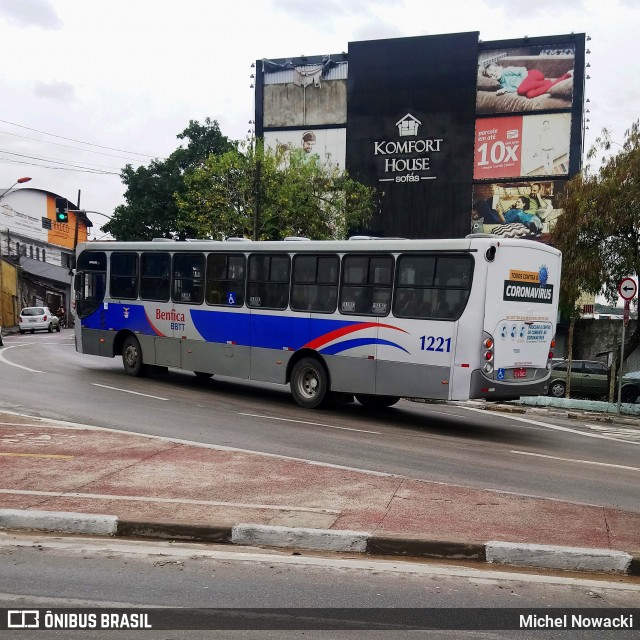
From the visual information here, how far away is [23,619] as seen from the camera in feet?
17.1

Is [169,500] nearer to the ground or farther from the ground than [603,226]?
nearer to the ground

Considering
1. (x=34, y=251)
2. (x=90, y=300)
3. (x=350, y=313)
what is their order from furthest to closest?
(x=34, y=251) → (x=90, y=300) → (x=350, y=313)

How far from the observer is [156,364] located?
1958 cm

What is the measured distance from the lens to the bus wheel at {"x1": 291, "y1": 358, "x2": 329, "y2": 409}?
16.2 metres

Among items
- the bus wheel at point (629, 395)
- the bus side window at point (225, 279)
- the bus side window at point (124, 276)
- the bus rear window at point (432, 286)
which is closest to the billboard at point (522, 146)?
the bus wheel at point (629, 395)

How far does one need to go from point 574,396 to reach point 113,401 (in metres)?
18.0

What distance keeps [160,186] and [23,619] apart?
188 ft

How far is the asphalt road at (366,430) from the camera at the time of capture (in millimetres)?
10602

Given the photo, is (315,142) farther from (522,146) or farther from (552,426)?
(552,426)

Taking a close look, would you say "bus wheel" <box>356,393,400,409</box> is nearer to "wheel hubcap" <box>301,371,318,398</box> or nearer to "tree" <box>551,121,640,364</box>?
"wheel hubcap" <box>301,371,318,398</box>

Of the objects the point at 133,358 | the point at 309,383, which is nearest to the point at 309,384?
the point at 309,383

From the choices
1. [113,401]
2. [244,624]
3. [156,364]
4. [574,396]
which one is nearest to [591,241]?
[574,396]

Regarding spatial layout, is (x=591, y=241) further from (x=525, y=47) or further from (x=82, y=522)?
(x=525, y=47)

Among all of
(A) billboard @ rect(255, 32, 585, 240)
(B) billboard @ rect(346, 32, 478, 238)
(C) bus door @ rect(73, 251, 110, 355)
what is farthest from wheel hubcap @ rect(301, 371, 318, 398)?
(B) billboard @ rect(346, 32, 478, 238)
